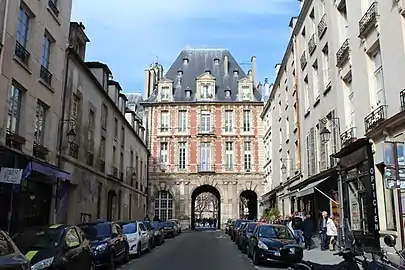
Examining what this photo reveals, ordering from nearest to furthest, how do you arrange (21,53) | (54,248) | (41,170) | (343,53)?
(54,248)
(41,170)
(21,53)
(343,53)

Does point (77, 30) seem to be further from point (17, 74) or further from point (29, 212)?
point (29, 212)

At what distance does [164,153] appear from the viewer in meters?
49.7

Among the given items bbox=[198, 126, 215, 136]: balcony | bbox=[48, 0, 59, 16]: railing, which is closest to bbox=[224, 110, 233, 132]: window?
bbox=[198, 126, 215, 136]: balcony

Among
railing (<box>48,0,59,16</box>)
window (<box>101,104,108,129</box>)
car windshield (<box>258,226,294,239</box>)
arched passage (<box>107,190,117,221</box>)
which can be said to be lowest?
car windshield (<box>258,226,294,239</box>)

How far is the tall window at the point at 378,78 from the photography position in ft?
45.3

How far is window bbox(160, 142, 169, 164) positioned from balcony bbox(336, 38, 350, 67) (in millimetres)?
33676

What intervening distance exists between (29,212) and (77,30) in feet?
33.1

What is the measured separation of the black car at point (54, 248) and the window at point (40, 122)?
7717 mm

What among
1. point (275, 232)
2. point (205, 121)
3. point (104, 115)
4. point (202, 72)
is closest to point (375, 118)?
point (275, 232)

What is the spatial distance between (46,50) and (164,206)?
3365 centimetres

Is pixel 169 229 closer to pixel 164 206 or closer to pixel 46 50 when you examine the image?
pixel 164 206

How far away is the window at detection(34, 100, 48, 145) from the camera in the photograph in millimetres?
16312

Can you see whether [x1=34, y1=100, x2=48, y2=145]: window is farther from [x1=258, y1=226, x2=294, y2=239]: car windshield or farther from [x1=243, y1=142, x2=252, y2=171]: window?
[x1=243, y1=142, x2=252, y2=171]: window

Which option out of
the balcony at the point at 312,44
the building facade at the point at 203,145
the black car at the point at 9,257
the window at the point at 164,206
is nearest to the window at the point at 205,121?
the building facade at the point at 203,145
